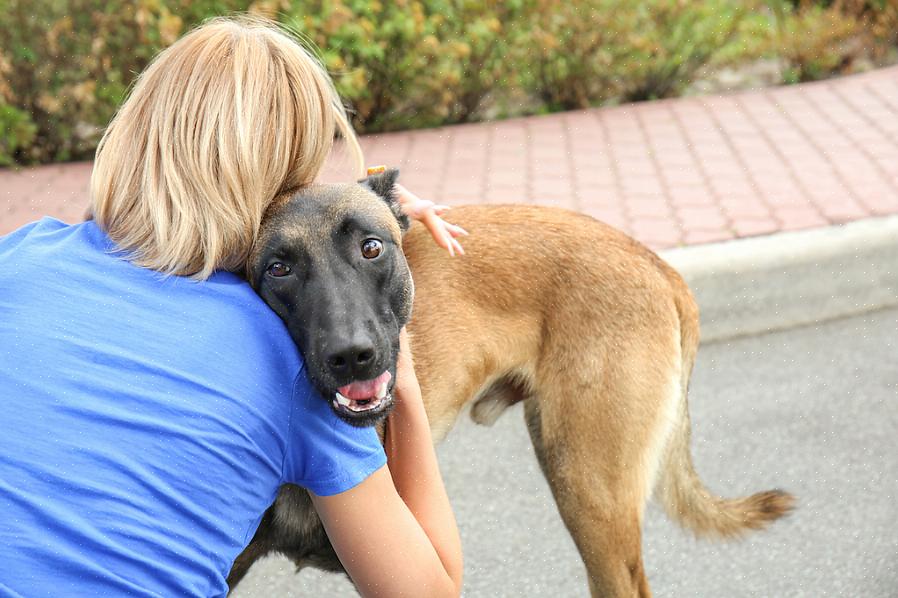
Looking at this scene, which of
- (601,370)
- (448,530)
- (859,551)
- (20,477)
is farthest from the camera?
(859,551)

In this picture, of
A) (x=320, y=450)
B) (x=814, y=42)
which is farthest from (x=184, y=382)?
(x=814, y=42)

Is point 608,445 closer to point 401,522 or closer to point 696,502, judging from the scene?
point 696,502

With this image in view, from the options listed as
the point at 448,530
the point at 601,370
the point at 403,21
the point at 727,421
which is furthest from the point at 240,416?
the point at 403,21

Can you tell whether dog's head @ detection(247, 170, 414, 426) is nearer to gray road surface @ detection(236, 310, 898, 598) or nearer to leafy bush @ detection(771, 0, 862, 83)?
gray road surface @ detection(236, 310, 898, 598)

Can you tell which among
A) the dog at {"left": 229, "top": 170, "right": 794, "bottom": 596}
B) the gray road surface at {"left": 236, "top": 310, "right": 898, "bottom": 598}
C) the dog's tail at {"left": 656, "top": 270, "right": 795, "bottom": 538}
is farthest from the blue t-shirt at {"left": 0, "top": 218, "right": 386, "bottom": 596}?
the gray road surface at {"left": 236, "top": 310, "right": 898, "bottom": 598}

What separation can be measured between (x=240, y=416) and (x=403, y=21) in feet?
17.4

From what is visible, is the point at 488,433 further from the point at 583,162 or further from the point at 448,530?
the point at 583,162

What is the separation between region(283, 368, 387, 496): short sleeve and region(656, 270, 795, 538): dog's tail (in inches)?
52.0

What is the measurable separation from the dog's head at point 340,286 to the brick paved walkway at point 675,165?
2650mm

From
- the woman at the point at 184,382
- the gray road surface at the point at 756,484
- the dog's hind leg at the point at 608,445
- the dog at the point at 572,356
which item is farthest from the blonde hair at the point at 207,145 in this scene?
the gray road surface at the point at 756,484

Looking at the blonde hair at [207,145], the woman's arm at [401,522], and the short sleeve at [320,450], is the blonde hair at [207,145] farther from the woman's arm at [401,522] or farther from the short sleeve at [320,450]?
the woman's arm at [401,522]

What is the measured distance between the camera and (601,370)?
104 inches

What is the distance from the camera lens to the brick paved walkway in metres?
5.36

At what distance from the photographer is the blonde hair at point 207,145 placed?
6.23 feet
